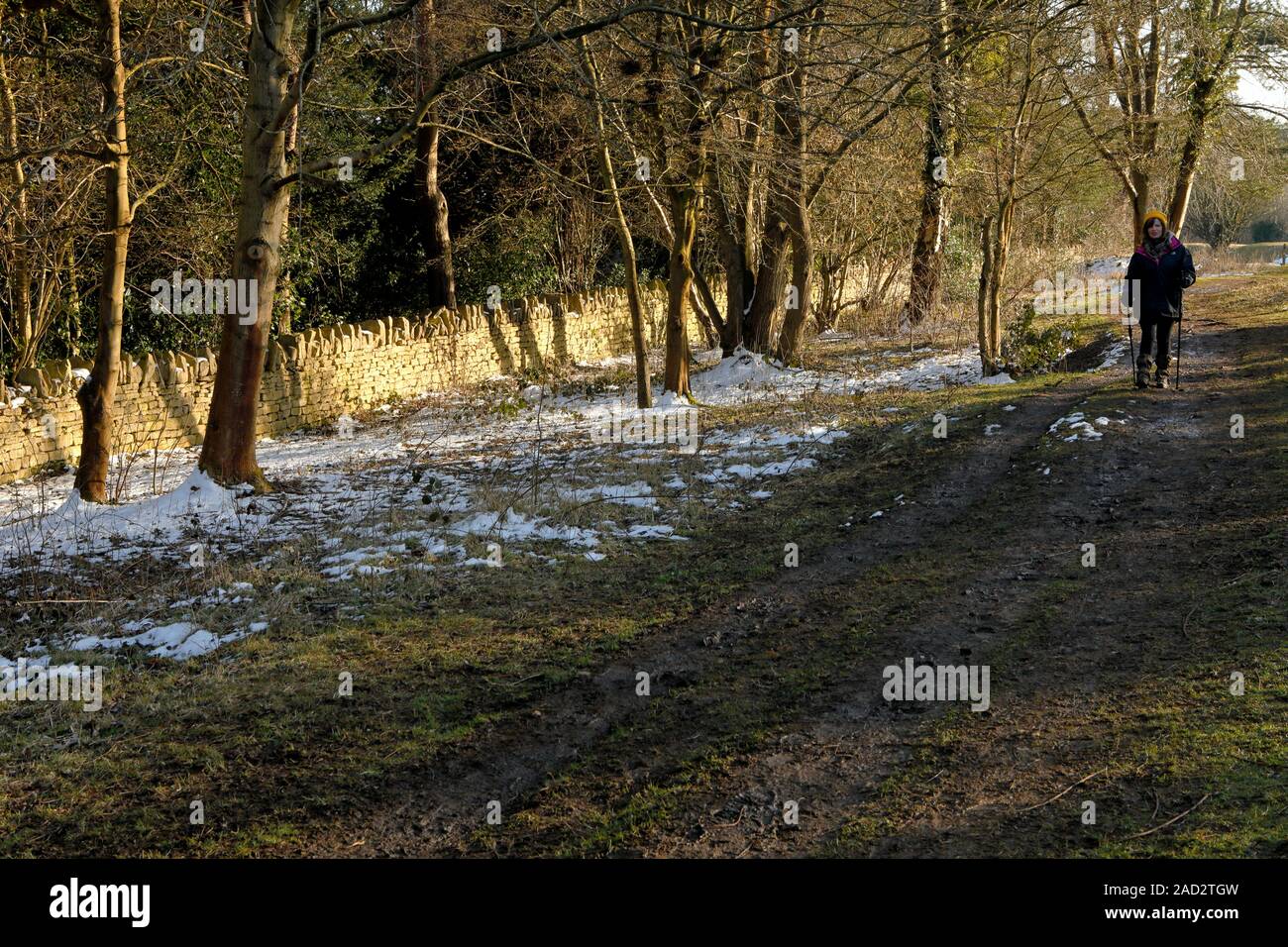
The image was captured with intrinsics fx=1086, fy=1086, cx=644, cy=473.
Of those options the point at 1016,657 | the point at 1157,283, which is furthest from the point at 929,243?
the point at 1016,657

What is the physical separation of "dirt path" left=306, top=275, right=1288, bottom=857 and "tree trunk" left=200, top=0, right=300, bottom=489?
5.82 m

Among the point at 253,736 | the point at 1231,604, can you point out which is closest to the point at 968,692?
the point at 1231,604

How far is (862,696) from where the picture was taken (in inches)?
223

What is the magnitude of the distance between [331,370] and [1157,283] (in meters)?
12.0

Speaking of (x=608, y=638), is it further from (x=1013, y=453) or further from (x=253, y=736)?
(x=1013, y=453)

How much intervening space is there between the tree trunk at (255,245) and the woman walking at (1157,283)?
31.0 ft

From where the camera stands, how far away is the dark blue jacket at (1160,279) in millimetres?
12367

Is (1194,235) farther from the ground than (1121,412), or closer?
farther from the ground

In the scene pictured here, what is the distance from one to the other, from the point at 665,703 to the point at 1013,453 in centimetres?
660

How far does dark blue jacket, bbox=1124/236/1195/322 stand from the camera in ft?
40.6

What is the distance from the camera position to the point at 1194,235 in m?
59.5

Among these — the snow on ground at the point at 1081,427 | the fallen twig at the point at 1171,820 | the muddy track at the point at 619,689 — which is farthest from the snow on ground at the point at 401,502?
the fallen twig at the point at 1171,820

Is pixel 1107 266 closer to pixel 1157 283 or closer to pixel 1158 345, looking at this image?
pixel 1158 345

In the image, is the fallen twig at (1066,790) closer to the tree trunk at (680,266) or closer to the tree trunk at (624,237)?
the tree trunk at (624,237)
